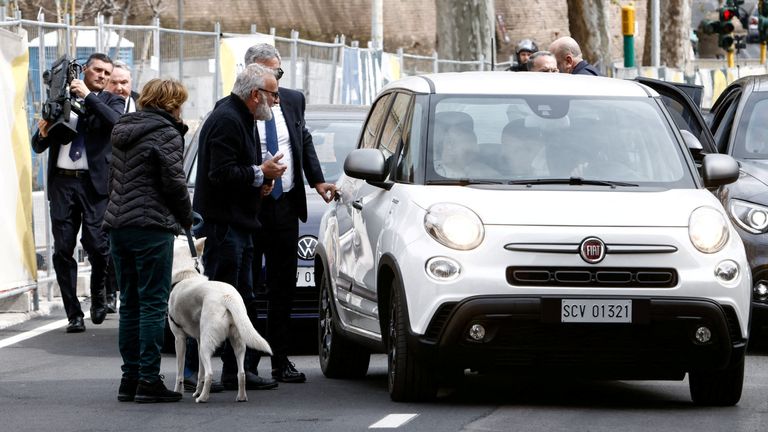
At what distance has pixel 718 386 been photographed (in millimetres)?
9109

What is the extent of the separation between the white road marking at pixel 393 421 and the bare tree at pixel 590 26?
34.3 metres

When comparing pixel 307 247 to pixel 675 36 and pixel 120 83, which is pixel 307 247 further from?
pixel 675 36

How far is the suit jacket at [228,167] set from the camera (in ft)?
32.0

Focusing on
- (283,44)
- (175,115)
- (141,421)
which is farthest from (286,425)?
(283,44)

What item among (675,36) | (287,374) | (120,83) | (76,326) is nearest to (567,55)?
(120,83)

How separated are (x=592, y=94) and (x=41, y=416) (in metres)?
3.32

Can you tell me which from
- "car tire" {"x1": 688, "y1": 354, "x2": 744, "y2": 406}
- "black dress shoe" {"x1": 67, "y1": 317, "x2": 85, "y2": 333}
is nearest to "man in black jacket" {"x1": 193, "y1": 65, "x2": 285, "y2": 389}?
"car tire" {"x1": 688, "y1": 354, "x2": 744, "y2": 406}

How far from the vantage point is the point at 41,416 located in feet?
29.4

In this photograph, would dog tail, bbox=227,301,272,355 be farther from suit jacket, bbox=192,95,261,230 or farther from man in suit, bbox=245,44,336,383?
man in suit, bbox=245,44,336,383

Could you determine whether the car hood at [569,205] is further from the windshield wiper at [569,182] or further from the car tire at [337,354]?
the car tire at [337,354]

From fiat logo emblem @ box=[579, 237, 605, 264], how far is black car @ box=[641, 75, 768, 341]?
124 inches

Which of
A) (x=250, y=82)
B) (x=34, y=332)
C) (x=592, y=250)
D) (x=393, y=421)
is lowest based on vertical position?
(x=34, y=332)

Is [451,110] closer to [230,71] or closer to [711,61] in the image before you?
[230,71]

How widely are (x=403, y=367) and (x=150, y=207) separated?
1.54 metres
